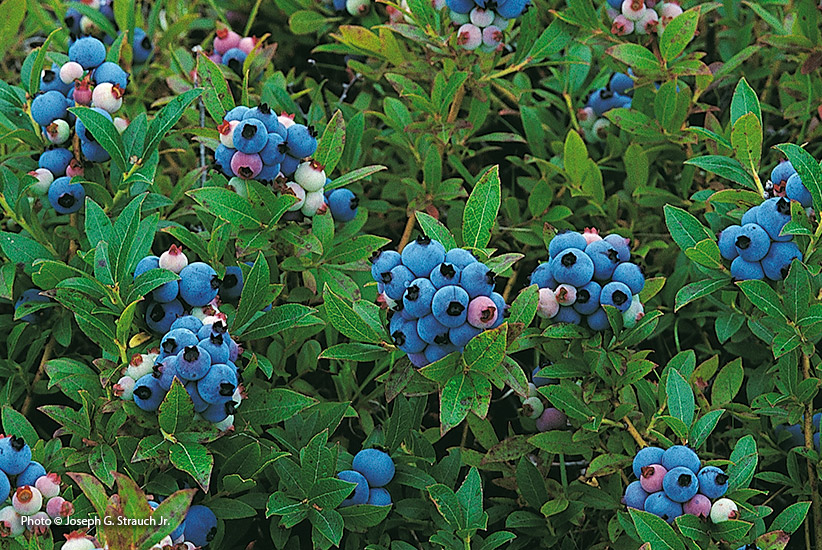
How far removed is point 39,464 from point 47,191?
63 cm

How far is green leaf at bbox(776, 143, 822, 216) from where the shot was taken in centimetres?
158

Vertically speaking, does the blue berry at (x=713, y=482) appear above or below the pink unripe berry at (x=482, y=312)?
below

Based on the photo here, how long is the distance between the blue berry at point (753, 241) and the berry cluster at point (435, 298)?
484 mm

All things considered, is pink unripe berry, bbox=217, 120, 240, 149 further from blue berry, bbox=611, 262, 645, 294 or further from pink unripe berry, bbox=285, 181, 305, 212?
blue berry, bbox=611, 262, 645, 294

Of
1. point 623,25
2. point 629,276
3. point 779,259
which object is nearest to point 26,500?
point 629,276

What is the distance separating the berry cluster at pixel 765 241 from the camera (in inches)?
63.9

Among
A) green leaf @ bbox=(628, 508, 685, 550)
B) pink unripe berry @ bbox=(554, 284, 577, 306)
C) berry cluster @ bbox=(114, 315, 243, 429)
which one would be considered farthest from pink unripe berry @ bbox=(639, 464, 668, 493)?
berry cluster @ bbox=(114, 315, 243, 429)

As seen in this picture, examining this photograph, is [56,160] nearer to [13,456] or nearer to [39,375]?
[39,375]

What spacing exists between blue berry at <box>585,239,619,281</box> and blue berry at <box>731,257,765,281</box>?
0.22 metres

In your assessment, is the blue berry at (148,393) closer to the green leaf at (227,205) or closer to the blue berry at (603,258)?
the green leaf at (227,205)

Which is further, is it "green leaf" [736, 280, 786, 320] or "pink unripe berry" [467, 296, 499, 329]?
"green leaf" [736, 280, 786, 320]

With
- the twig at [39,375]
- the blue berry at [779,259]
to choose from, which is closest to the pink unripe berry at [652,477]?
the blue berry at [779,259]

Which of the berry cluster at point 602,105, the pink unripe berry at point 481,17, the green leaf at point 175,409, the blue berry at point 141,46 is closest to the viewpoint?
the green leaf at point 175,409

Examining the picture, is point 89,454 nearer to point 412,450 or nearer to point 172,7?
point 412,450
